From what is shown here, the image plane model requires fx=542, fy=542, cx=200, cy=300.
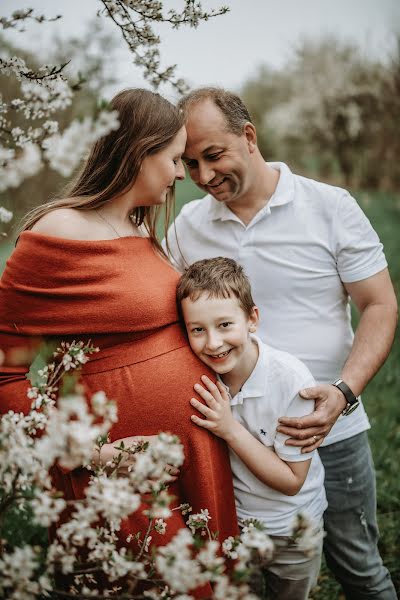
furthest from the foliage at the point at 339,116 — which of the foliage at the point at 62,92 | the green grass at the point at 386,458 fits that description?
the foliage at the point at 62,92

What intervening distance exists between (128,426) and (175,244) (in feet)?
3.76

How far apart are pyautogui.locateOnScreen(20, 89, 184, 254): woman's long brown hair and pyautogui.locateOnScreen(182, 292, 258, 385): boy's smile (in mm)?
538

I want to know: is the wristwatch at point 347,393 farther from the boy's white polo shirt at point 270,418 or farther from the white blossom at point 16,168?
the white blossom at point 16,168

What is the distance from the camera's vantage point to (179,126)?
2184mm

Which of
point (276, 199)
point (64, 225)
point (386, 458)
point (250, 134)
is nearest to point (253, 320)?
point (276, 199)

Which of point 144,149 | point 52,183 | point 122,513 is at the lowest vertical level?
point 122,513

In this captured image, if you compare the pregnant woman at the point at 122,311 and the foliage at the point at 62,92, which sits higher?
the foliage at the point at 62,92

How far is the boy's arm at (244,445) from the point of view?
1922mm

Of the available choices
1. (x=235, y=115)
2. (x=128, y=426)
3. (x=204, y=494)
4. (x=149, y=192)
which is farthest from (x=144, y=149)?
(x=204, y=494)

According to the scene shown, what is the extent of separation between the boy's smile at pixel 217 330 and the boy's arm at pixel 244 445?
0.09 metres

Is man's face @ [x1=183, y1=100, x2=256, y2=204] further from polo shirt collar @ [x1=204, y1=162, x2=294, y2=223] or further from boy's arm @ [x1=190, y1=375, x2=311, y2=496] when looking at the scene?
boy's arm @ [x1=190, y1=375, x2=311, y2=496]

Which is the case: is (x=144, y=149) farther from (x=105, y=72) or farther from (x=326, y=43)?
(x=326, y=43)

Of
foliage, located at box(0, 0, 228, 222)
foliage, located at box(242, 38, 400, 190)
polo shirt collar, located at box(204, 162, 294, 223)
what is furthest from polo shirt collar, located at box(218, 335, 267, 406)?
foliage, located at box(242, 38, 400, 190)

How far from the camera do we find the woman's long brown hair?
207 cm
